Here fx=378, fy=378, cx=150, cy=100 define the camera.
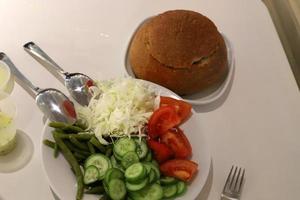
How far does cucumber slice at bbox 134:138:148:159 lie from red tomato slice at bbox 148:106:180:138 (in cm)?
4

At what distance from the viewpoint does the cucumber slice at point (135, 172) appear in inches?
37.0

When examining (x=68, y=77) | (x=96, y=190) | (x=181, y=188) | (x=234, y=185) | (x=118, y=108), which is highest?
(x=68, y=77)

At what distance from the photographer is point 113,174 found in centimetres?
96

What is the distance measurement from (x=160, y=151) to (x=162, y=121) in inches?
4.0

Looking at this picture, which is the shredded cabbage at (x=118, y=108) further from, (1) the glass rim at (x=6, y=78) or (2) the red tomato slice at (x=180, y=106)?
(1) the glass rim at (x=6, y=78)

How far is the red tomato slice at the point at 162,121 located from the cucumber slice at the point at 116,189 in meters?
0.19

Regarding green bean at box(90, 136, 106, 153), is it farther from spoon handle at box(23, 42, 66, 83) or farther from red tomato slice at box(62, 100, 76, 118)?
A: spoon handle at box(23, 42, 66, 83)

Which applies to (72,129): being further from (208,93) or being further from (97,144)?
(208,93)

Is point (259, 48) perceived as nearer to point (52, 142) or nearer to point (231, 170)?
point (231, 170)

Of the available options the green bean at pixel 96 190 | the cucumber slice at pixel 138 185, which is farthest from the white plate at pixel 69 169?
the cucumber slice at pixel 138 185

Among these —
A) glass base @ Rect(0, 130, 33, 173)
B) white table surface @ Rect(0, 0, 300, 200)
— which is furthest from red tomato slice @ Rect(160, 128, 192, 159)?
glass base @ Rect(0, 130, 33, 173)

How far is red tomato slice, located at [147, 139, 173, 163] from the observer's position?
→ 1.05 meters

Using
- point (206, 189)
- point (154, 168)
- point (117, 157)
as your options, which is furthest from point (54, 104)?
point (206, 189)

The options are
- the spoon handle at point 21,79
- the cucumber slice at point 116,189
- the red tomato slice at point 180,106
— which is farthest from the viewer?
the spoon handle at point 21,79
